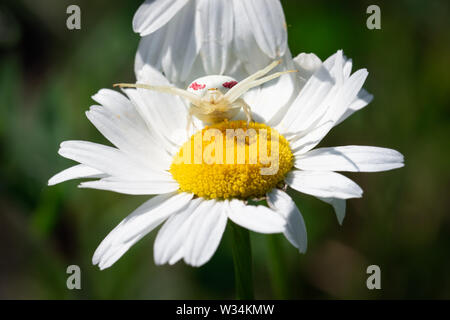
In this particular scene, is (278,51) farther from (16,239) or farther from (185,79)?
(16,239)

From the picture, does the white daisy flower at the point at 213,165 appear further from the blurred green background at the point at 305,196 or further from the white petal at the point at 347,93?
the blurred green background at the point at 305,196

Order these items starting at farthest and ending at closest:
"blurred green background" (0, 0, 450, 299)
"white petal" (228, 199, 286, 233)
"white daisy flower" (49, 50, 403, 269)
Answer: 1. "blurred green background" (0, 0, 450, 299)
2. "white daisy flower" (49, 50, 403, 269)
3. "white petal" (228, 199, 286, 233)

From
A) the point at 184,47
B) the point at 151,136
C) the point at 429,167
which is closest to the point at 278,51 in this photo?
the point at 184,47

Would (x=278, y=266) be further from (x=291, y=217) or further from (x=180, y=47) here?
(x=180, y=47)

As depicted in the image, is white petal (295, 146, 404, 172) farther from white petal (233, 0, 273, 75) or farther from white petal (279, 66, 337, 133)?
white petal (233, 0, 273, 75)

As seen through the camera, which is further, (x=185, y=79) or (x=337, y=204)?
(x=185, y=79)

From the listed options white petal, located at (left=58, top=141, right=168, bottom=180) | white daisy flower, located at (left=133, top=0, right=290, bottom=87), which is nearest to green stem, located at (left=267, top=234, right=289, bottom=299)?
white petal, located at (left=58, top=141, right=168, bottom=180)

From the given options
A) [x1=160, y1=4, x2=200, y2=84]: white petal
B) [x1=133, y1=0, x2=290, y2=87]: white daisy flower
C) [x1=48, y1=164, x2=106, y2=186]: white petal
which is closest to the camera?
[x1=48, y1=164, x2=106, y2=186]: white petal
